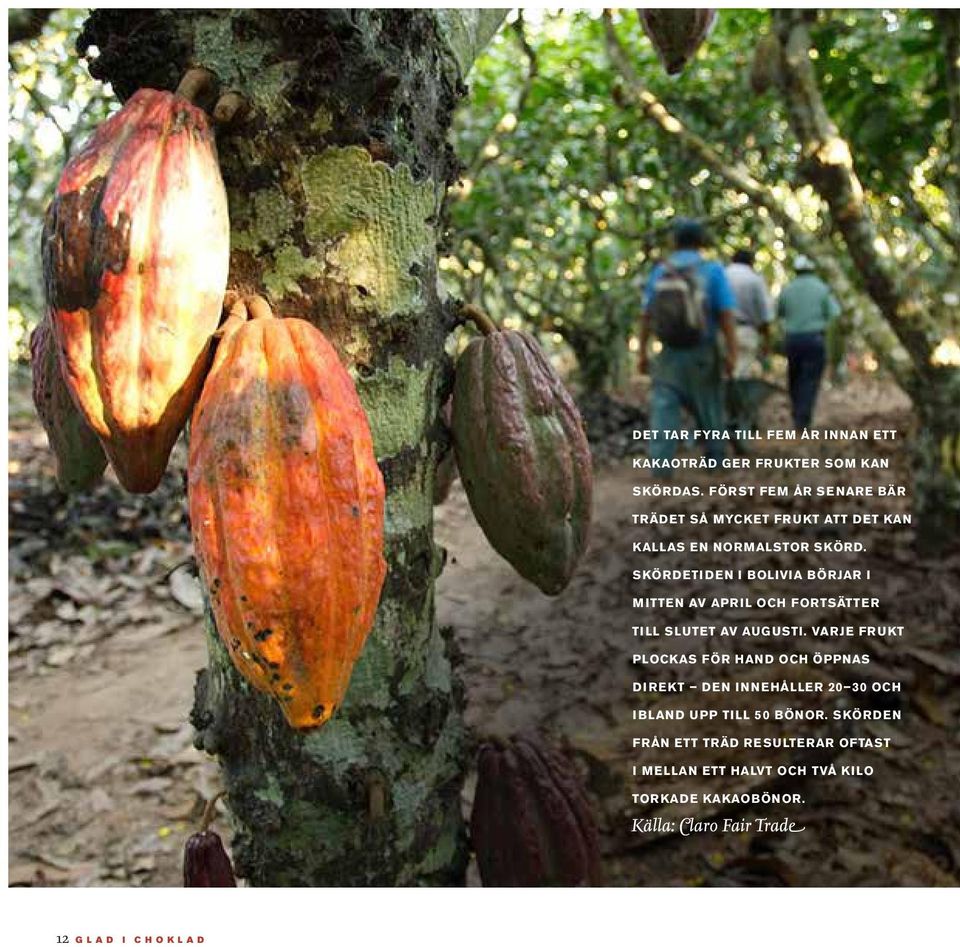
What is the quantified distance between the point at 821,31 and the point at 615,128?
2.12 m

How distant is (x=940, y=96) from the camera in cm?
263

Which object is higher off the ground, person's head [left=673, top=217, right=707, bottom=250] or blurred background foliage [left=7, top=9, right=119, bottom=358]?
blurred background foliage [left=7, top=9, right=119, bottom=358]

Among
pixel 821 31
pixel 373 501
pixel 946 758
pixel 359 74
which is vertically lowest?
pixel 946 758

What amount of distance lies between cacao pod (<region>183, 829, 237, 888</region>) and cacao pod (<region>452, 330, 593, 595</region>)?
0.38 m

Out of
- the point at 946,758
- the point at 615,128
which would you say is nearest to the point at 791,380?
the point at 615,128

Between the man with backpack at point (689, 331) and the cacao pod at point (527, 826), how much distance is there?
92.8 inches

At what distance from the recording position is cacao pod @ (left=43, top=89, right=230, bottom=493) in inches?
22.4

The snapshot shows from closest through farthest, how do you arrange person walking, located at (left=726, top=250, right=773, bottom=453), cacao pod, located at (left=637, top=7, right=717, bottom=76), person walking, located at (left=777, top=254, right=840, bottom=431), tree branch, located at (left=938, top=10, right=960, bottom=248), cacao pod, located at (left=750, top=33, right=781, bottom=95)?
cacao pod, located at (left=637, top=7, right=717, bottom=76)
tree branch, located at (left=938, top=10, right=960, bottom=248)
cacao pod, located at (left=750, top=33, right=781, bottom=95)
person walking, located at (left=726, top=250, right=773, bottom=453)
person walking, located at (left=777, top=254, right=840, bottom=431)

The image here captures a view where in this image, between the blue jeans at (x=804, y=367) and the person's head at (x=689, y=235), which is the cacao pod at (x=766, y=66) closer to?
the person's head at (x=689, y=235)

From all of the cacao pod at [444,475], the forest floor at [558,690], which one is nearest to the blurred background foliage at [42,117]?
the forest floor at [558,690]

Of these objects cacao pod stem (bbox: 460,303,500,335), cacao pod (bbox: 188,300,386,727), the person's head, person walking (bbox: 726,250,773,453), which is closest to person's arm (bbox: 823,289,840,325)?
person walking (bbox: 726,250,773,453)

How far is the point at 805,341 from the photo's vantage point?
472 centimetres

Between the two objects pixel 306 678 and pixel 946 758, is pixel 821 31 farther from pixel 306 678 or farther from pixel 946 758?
pixel 306 678

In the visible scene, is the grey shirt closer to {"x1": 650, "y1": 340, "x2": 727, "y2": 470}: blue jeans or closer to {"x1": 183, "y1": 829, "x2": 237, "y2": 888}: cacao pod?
{"x1": 650, "y1": 340, "x2": 727, "y2": 470}: blue jeans
